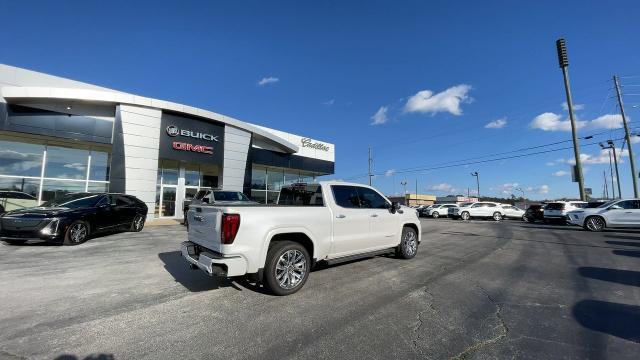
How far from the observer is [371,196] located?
6566 millimetres

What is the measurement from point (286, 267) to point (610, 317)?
4.34 meters

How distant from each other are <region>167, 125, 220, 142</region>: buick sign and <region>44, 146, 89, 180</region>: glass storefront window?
16.3 ft

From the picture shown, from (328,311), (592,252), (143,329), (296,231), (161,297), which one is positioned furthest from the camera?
(592,252)

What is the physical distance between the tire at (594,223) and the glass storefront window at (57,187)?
27.2 m

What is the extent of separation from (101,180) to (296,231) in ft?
58.0

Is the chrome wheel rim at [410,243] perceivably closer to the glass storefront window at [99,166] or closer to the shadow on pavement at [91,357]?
the shadow on pavement at [91,357]

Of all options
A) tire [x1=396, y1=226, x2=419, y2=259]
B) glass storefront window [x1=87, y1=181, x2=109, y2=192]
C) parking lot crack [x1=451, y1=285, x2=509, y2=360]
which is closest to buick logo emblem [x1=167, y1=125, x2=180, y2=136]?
glass storefront window [x1=87, y1=181, x2=109, y2=192]

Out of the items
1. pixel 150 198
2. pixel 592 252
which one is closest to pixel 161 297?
pixel 592 252

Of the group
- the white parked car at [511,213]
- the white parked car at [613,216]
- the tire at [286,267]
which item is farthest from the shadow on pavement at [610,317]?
the white parked car at [511,213]

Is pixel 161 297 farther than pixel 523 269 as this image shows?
No

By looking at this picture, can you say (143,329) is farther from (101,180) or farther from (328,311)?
(101,180)

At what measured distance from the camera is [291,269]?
4668mm

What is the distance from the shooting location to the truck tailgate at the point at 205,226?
4207 mm

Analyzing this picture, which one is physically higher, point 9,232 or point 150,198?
point 150,198
